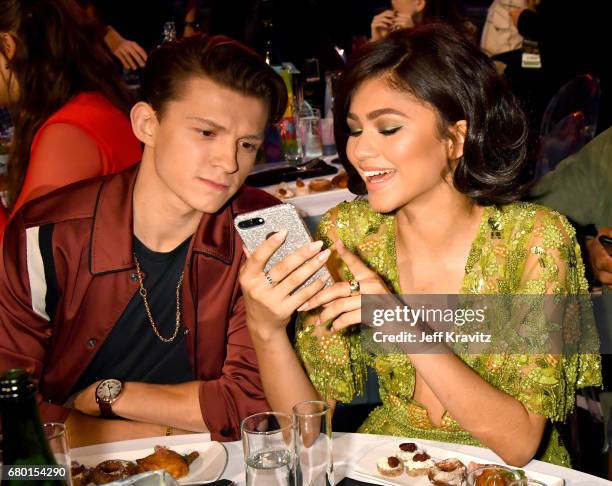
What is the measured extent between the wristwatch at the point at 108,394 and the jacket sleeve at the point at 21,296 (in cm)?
20

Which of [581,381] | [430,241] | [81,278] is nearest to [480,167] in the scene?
[430,241]

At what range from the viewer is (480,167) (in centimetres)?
211

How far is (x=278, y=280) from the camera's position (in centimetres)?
170

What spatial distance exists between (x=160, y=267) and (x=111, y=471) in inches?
32.6

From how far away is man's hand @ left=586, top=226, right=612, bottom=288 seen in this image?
2365mm

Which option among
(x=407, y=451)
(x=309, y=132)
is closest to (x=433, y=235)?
(x=407, y=451)

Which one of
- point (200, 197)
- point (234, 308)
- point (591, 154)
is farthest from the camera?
point (591, 154)

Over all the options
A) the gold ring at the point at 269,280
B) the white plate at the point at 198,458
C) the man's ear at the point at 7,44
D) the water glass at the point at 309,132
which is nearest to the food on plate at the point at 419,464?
the white plate at the point at 198,458

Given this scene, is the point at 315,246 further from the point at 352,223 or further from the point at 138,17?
the point at 138,17

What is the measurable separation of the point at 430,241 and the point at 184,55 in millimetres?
897

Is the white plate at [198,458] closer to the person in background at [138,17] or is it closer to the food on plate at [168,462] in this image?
the food on plate at [168,462]

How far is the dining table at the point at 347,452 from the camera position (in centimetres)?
150

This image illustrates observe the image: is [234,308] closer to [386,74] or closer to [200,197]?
[200,197]

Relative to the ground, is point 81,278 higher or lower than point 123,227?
lower
